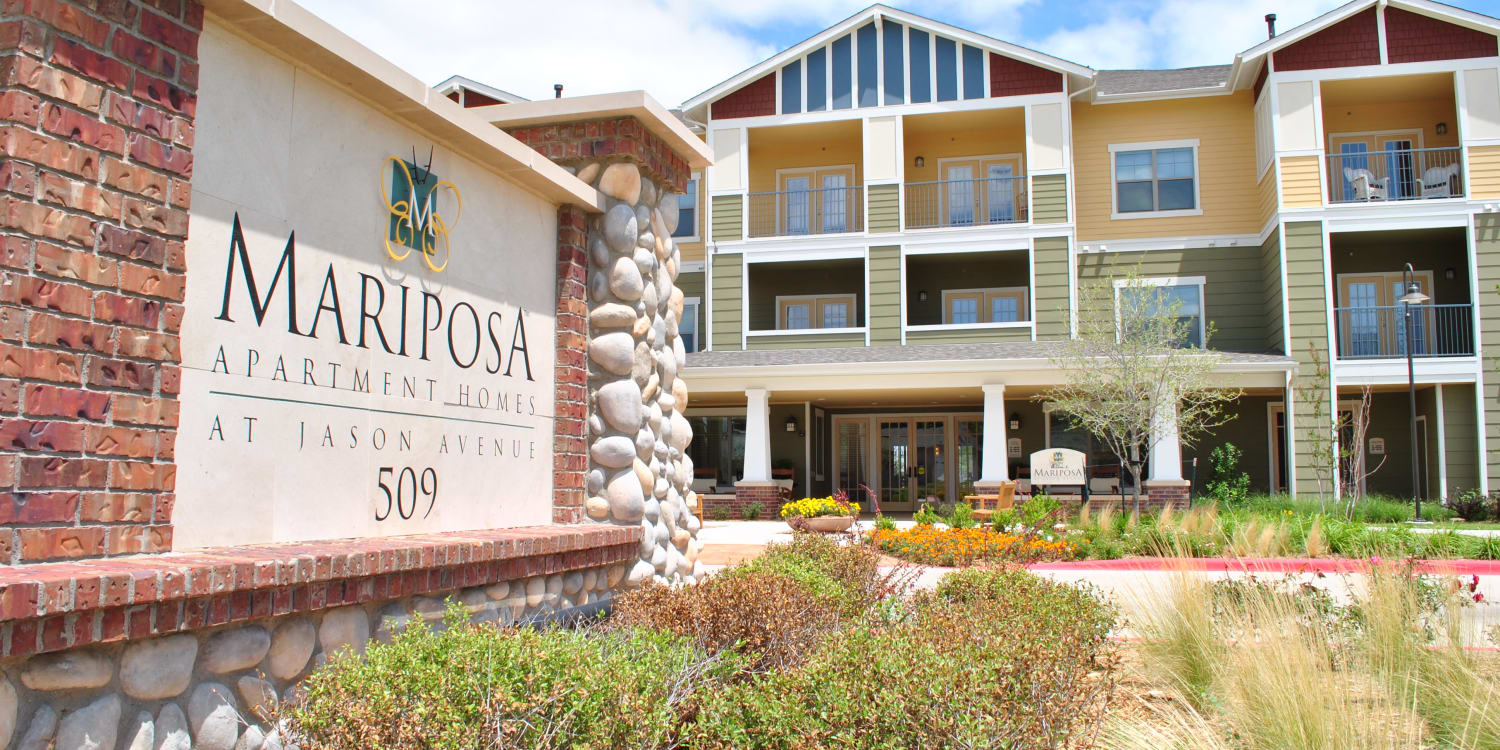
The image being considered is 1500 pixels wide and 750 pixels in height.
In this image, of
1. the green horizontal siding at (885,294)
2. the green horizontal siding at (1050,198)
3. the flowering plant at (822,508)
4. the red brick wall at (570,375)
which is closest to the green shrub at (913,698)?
the red brick wall at (570,375)

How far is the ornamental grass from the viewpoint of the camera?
33.6 feet

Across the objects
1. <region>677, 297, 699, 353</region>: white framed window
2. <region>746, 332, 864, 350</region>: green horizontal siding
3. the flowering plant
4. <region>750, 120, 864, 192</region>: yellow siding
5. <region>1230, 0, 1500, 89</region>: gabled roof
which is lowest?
the flowering plant

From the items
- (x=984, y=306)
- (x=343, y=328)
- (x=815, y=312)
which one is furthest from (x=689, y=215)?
(x=343, y=328)

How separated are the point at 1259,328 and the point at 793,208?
963cm

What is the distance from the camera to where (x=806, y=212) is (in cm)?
2219

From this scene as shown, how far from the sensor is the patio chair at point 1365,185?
1922 cm

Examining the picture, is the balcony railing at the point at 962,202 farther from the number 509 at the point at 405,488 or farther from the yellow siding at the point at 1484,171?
the number 509 at the point at 405,488

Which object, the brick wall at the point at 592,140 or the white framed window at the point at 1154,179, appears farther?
the white framed window at the point at 1154,179

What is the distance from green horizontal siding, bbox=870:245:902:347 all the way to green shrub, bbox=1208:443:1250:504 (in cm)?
642

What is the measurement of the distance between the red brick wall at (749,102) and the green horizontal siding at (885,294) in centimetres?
379

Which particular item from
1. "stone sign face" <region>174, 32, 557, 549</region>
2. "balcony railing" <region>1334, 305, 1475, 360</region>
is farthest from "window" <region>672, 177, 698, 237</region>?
"stone sign face" <region>174, 32, 557, 549</region>

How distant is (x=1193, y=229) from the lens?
67.9 feet

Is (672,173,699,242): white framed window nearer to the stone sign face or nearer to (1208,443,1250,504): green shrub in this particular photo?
(1208,443,1250,504): green shrub

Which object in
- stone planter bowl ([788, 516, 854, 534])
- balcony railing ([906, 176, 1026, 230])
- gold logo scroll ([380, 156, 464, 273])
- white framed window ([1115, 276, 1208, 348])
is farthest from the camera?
balcony railing ([906, 176, 1026, 230])
